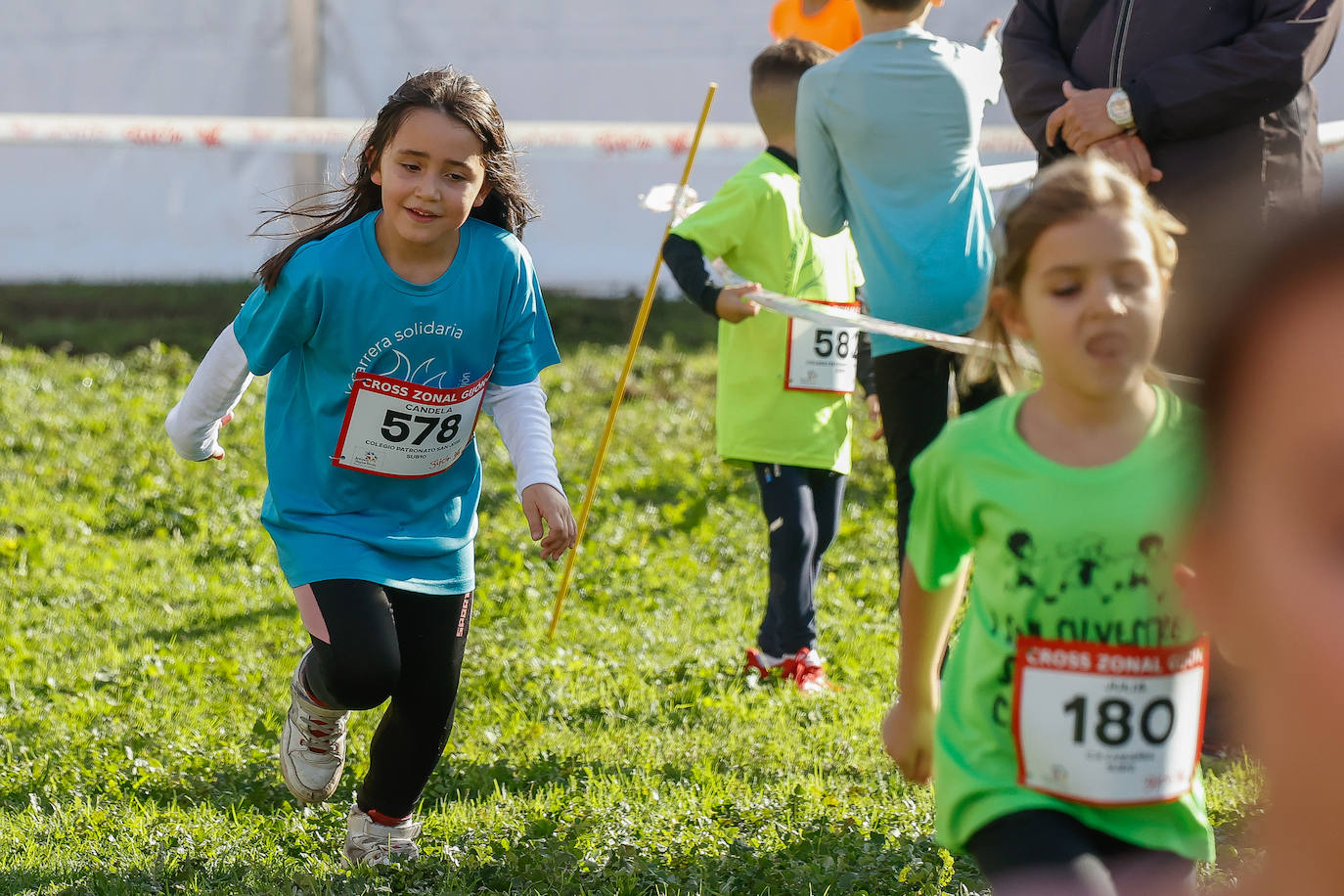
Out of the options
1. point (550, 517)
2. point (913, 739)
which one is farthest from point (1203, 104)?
point (913, 739)

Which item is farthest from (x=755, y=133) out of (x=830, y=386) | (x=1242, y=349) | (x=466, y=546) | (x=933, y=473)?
(x=1242, y=349)

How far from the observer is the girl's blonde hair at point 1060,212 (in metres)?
2.31

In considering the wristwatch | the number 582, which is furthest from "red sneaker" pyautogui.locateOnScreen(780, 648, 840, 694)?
the wristwatch

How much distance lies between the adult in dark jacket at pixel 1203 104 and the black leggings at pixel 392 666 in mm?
1914

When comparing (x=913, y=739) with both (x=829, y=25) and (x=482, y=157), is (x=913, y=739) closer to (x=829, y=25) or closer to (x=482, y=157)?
(x=482, y=157)

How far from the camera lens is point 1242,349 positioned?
2.06 ft

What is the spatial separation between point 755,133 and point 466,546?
6521 mm

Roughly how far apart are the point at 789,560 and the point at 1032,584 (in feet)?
9.68

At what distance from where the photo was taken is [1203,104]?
3.80 meters

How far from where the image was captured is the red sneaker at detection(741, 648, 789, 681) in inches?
201

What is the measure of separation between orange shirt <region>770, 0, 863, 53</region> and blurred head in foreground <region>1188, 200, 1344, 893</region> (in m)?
6.55

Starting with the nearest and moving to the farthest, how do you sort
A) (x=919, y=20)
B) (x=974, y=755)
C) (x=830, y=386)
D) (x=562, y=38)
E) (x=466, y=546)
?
1. (x=974, y=755)
2. (x=466, y=546)
3. (x=919, y=20)
4. (x=830, y=386)
5. (x=562, y=38)

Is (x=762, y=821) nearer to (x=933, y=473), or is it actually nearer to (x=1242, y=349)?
(x=933, y=473)

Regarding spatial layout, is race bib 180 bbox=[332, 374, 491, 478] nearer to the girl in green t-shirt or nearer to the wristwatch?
the girl in green t-shirt
